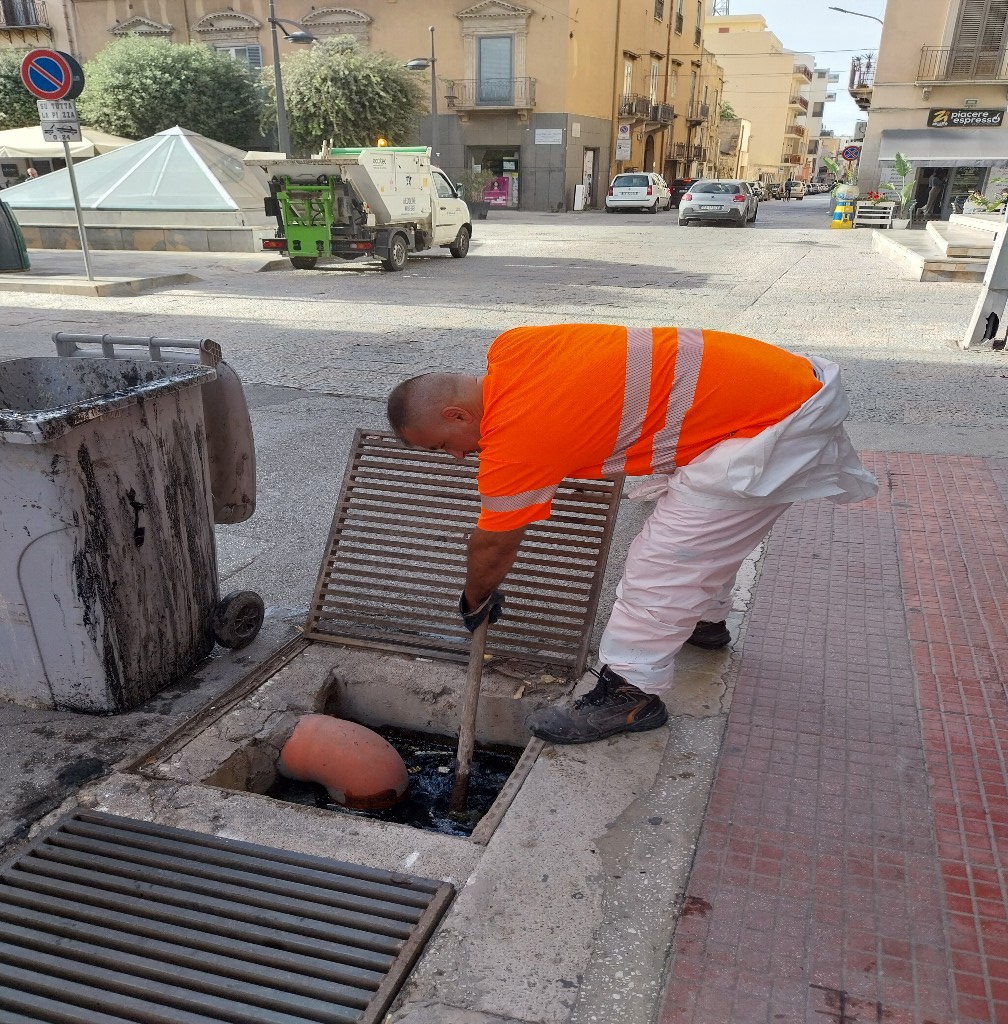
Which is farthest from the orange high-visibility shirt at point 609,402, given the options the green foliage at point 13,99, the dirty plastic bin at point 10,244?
the green foliage at point 13,99

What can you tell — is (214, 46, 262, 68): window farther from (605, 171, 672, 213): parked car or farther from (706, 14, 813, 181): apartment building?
(706, 14, 813, 181): apartment building

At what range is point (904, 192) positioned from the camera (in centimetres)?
2678

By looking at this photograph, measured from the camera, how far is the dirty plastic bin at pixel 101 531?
248cm

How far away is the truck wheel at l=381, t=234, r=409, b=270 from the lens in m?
15.0

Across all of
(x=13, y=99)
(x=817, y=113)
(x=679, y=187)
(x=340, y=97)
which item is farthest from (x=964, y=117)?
(x=817, y=113)

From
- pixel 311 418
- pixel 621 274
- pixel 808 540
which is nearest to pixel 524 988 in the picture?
pixel 808 540

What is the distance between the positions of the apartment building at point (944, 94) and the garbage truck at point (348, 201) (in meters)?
22.5

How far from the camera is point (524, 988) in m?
1.80

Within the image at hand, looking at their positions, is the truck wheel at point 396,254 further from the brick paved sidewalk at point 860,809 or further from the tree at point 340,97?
the tree at point 340,97

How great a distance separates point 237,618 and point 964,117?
1366 inches

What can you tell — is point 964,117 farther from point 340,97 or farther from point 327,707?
point 327,707

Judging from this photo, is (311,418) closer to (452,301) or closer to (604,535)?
(604,535)

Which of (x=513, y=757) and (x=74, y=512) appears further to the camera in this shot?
(x=513, y=757)

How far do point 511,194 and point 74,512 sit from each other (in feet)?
129
